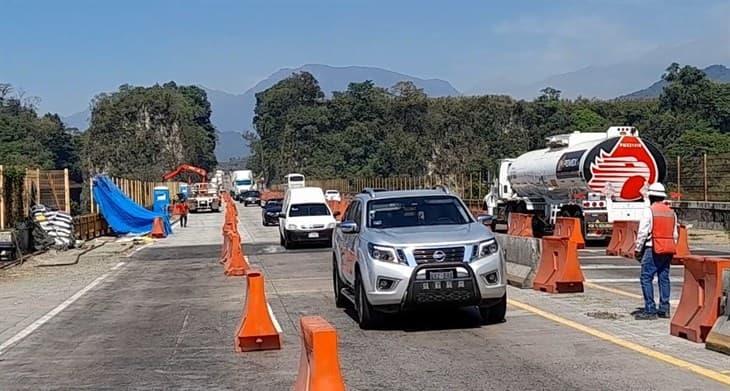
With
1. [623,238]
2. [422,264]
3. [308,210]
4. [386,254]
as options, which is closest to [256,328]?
[386,254]

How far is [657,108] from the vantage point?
79.2 metres

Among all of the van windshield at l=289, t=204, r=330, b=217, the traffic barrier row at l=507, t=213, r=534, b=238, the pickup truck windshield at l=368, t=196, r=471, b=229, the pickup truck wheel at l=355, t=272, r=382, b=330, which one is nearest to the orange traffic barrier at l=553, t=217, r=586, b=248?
the traffic barrier row at l=507, t=213, r=534, b=238

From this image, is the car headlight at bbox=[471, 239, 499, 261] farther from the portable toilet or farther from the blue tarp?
the portable toilet

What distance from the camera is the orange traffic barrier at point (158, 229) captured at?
4278 cm

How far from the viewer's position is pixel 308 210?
34125 mm

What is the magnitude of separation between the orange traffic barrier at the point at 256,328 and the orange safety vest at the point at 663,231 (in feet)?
15.8

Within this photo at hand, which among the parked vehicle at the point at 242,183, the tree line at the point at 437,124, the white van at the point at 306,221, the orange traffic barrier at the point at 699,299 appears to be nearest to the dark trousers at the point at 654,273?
the orange traffic barrier at the point at 699,299

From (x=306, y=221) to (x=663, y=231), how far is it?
68.2 feet

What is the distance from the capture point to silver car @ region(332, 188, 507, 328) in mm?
12531

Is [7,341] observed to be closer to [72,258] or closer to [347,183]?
[72,258]

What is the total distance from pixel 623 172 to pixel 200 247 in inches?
573

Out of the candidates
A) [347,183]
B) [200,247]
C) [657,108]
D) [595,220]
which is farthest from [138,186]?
[595,220]

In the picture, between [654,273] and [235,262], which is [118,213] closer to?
[235,262]

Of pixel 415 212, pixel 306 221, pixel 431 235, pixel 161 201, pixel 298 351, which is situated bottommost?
pixel 298 351
